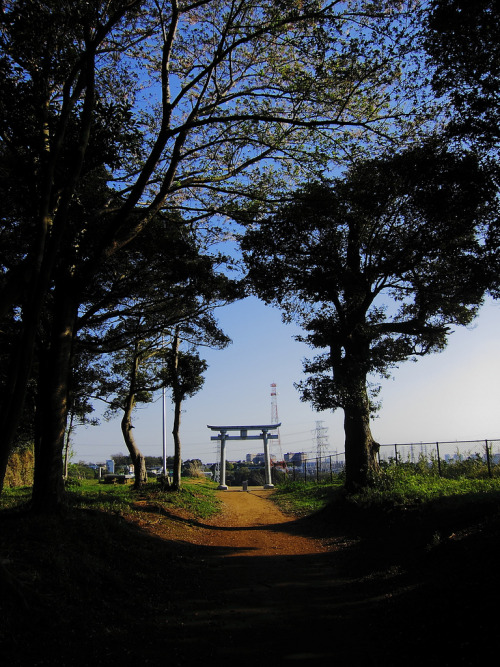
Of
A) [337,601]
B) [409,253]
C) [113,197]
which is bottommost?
[337,601]

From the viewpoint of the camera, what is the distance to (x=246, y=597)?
6.30m

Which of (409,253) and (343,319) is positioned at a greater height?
(409,253)

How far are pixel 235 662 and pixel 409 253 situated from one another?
409 inches

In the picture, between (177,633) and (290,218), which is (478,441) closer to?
(290,218)

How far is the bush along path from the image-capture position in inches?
163

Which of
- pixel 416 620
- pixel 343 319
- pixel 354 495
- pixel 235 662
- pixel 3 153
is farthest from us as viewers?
pixel 343 319

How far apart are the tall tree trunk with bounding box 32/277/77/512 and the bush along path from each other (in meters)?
0.57

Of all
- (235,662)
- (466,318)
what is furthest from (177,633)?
(466,318)

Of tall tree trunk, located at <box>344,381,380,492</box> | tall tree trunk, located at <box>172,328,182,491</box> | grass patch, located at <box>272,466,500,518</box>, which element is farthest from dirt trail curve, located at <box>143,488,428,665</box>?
tall tree trunk, located at <box>172,328,182,491</box>

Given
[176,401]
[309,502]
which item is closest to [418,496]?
[309,502]

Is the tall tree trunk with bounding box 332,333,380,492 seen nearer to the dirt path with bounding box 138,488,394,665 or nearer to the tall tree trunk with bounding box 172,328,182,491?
the dirt path with bounding box 138,488,394,665

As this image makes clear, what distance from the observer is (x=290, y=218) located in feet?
36.4

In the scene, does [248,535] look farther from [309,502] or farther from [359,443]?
[309,502]

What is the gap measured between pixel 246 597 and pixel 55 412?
16.2ft
